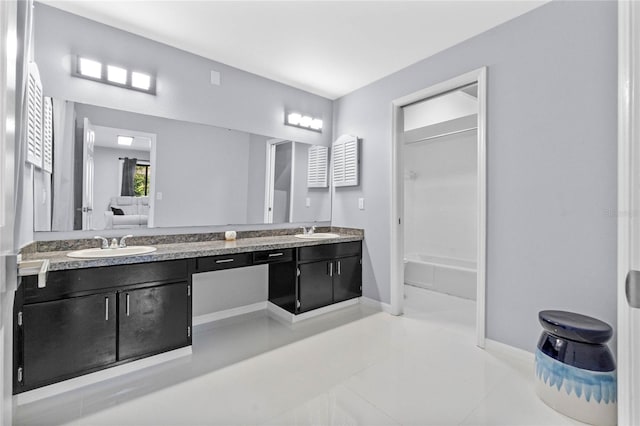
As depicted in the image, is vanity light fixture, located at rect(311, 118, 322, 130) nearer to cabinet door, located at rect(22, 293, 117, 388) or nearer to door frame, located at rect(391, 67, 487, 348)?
door frame, located at rect(391, 67, 487, 348)

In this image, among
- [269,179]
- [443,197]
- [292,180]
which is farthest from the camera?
[443,197]

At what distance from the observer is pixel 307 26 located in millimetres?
2381

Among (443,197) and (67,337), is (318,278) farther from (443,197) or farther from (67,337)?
(443,197)

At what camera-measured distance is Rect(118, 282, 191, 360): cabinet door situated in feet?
6.53

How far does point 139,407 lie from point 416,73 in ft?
11.2

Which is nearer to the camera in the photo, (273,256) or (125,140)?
(125,140)

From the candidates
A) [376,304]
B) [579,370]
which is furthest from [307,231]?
[579,370]

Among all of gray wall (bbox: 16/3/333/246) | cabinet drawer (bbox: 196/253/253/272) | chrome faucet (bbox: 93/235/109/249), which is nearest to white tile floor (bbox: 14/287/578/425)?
cabinet drawer (bbox: 196/253/253/272)

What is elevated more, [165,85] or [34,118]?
[165,85]

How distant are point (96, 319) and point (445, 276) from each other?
360 centimetres

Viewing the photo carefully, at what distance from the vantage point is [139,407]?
67.2 inches

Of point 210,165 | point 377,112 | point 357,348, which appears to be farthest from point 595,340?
point 210,165

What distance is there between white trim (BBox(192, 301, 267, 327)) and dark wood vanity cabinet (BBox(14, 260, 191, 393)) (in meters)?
0.57

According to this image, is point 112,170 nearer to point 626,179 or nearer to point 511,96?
point 626,179
